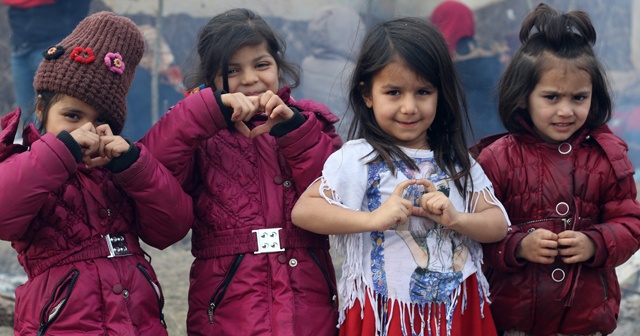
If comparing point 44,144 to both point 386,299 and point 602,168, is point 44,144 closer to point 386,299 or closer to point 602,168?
point 386,299

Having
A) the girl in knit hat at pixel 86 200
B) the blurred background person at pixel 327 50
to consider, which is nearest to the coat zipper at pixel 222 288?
the girl in knit hat at pixel 86 200

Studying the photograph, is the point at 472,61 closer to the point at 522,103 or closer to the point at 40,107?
the point at 522,103

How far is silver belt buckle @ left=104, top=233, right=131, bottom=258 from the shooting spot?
293 cm

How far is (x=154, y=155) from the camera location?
3.04 metres

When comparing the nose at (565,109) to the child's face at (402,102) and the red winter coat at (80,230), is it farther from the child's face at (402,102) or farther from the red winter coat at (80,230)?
the red winter coat at (80,230)

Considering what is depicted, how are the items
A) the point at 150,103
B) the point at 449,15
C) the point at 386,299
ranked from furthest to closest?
1. the point at 449,15
2. the point at 150,103
3. the point at 386,299

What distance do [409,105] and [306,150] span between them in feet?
1.26

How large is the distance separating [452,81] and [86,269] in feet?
4.46

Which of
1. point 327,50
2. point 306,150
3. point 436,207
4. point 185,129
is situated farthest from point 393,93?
point 327,50

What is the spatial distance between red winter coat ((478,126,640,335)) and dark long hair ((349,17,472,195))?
0.80 feet

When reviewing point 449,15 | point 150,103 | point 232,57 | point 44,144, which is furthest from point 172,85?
point 44,144

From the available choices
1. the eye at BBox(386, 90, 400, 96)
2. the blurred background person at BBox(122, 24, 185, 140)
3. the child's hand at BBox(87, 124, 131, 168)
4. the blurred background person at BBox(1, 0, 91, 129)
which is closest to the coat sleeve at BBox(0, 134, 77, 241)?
the child's hand at BBox(87, 124, 131, 168)

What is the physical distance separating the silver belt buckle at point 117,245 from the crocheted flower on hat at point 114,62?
0.54 m

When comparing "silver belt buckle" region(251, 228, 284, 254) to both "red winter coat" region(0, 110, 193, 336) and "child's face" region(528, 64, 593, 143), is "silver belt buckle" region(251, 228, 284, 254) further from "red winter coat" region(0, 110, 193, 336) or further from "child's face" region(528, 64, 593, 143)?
"child's face" region(528, 64, 593, 143)
